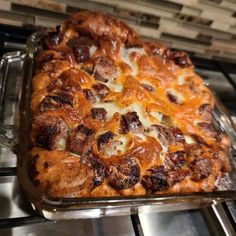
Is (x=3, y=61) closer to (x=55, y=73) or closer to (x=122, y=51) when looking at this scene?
(x=55, y=73)

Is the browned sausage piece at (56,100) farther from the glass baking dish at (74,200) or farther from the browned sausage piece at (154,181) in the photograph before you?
the browned sausage piece at (154,181)

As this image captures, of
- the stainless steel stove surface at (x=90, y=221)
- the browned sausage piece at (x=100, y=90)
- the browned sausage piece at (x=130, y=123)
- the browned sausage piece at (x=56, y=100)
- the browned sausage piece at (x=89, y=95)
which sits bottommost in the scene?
the stainless steel stove surface at (x=90, y=221)

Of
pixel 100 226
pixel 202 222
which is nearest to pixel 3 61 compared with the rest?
pixel 100 226

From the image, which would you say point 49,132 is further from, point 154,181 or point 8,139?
point 154,181

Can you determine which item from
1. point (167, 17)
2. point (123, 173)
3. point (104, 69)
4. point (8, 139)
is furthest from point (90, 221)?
point (167, 17)

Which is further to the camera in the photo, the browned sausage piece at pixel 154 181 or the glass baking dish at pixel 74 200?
the browned sausage piece at pixel 154 181

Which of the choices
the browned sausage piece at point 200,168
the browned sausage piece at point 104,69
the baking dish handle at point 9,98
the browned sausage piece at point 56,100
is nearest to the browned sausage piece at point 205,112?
the browned sausage piece at point 200,168
